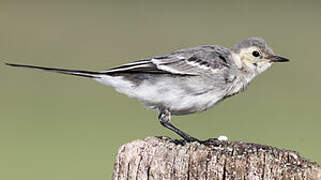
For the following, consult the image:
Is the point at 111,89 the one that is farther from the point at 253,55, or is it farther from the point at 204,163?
the point at 204,163

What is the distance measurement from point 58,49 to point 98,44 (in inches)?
50.3

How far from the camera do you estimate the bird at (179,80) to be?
6.88 metres

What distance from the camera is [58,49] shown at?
18828 millimetres

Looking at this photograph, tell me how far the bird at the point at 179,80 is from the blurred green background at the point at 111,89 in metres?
3.93

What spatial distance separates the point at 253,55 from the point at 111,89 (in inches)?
354

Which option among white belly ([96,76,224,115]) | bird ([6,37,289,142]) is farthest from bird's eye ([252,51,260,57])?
white belly ([96,76,224,115])

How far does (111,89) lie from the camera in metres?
16.1

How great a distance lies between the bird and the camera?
22.6 ft

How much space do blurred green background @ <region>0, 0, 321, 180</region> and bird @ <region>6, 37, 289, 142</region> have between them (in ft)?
12.9

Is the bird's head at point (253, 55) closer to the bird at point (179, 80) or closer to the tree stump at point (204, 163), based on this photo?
the bird at point (179, 80)

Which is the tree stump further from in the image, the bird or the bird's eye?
the bird's eye

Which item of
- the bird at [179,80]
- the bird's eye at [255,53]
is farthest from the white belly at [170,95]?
the bird's eye at [255,53]

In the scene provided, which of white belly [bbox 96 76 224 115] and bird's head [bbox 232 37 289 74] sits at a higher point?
bird's head [bbox 232 37 289 74]

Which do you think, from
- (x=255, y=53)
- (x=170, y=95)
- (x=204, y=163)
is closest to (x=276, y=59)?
(x=255, y=53)
